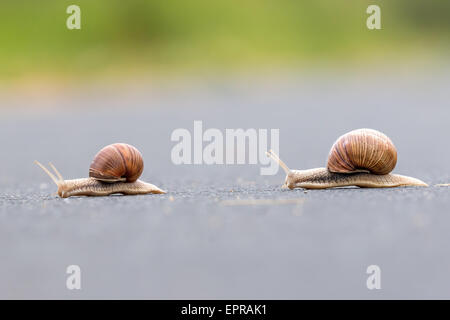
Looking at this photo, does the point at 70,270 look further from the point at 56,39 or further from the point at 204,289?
the point at 56,39

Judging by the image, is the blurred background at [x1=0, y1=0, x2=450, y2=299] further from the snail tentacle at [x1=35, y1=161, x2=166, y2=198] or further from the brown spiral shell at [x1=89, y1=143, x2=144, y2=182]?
the brown spiral shell at [x1=89, y1=143, x2=144, y2=182]

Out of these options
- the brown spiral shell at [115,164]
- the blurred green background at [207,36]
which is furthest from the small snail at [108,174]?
the blurred green background at [207,36]

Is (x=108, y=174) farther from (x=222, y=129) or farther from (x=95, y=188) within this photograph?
(x=222, y=129)

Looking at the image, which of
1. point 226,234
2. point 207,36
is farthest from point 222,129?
point 207,36

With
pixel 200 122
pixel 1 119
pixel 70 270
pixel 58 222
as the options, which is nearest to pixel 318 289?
pixel 70 270

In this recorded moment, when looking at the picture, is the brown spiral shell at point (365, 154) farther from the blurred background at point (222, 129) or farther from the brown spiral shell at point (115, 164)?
the brown spiral shell at point (115, 164)

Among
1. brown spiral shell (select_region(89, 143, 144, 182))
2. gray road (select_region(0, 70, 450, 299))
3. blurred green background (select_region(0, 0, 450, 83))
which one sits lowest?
gray road (select_region(0, 70, 450, 299))

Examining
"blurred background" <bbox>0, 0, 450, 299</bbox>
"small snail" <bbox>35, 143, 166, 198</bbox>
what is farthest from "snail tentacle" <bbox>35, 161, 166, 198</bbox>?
"blurred background" <bbox>0, 0, 450, 299</bbox>
